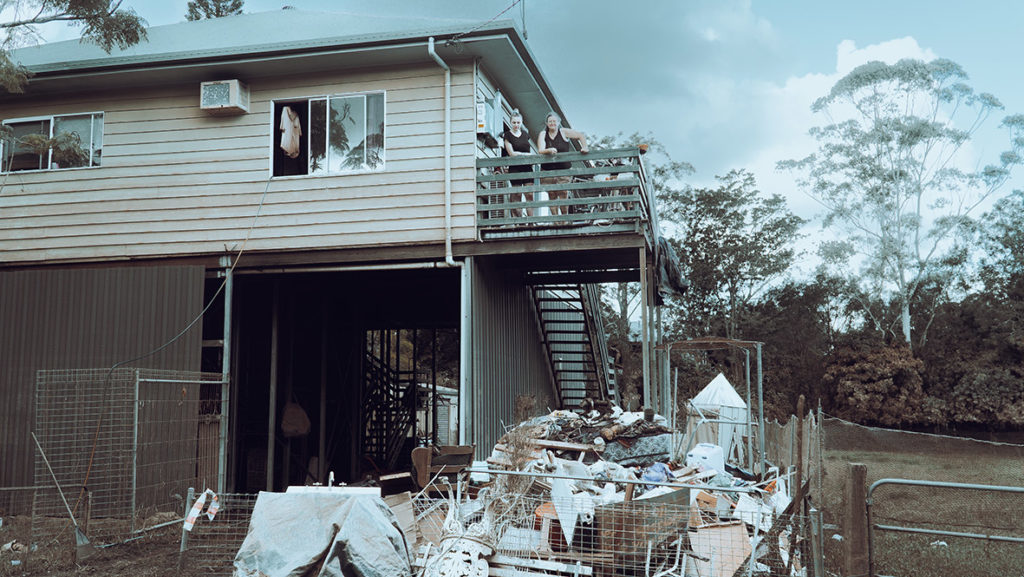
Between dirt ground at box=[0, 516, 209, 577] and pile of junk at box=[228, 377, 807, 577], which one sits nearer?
pile of junk at box=[228, 377, 807, 577]

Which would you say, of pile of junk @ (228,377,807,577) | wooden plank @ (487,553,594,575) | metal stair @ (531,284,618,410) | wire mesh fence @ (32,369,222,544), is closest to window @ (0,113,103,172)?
wire mesh fence @ (32,369,222,544)

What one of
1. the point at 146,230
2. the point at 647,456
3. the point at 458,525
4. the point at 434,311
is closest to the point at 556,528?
the point at 458,525

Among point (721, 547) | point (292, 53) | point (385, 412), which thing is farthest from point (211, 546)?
point (385, 412)

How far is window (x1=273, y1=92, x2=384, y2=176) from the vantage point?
11.9m

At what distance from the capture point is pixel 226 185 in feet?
39.7

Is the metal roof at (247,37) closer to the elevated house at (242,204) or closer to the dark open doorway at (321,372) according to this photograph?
the elevated house at (242,204)

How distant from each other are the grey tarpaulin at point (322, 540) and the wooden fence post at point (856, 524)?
10.7 feet

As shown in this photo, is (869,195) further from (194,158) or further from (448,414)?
(194,158)

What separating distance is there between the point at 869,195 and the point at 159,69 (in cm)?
3092

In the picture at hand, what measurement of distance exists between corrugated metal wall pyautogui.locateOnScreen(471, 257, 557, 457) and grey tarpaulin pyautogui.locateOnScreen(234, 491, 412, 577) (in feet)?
14.6

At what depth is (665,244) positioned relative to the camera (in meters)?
13.7

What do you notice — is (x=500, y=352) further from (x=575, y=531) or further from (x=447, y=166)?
(x=575, y=531)

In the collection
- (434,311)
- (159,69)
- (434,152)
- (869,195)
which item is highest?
(869,195)

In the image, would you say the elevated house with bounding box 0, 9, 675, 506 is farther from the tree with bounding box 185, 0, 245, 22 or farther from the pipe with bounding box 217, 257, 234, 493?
the tree with bounding box 185, 0, 245, 22
